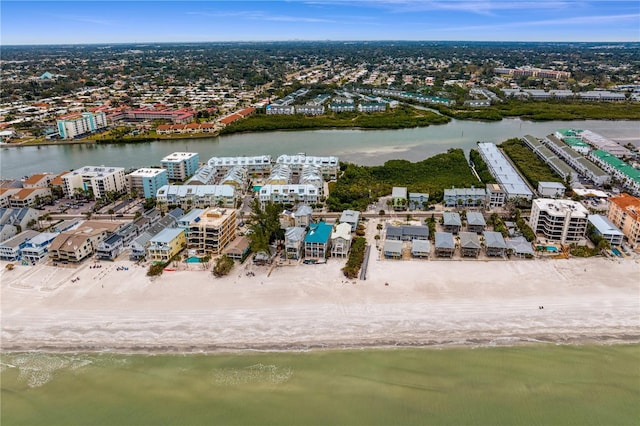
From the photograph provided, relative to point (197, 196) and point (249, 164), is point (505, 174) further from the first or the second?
point (197, 196)

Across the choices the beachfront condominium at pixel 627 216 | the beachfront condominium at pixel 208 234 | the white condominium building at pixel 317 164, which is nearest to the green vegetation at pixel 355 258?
the beachfront condominium at pixel 208 234

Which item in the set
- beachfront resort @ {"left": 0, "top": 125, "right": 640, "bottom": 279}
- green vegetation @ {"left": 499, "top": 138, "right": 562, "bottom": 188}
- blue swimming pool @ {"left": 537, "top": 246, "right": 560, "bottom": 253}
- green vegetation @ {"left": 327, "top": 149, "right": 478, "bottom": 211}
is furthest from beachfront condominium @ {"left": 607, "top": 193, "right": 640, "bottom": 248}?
green vegetation @ {"left": 327, "top": 149, "right": 478, "bottom": 211}

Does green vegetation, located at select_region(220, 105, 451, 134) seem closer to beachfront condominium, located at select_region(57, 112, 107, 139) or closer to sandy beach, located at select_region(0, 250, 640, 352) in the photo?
beachfront condominium, located at select_region(57, 112, 107, 139)

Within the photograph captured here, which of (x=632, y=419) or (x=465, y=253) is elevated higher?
(x=465, y=253)

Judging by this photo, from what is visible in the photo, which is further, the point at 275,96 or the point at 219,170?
the point at 275,96

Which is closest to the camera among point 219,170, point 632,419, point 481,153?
point 632,419

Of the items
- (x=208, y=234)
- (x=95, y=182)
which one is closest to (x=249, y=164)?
(x=95, y=182)

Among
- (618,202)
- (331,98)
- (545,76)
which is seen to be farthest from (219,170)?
(545,76)

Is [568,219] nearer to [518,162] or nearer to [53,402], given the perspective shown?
[518,162]
